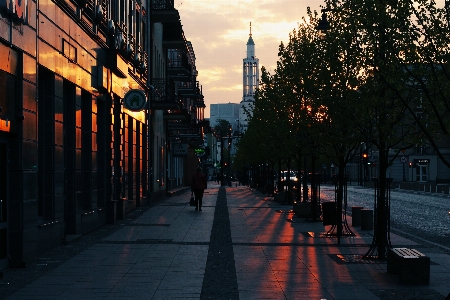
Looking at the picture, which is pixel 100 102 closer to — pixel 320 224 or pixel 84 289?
pixel 320 224

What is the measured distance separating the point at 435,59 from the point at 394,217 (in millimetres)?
20793

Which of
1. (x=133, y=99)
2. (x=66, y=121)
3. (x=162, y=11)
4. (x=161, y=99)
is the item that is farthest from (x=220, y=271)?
(x=162, y=11)

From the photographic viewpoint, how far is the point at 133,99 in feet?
85.4

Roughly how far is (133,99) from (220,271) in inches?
539

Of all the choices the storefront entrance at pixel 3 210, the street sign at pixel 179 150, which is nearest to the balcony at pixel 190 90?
the street sign at pixel 179 150

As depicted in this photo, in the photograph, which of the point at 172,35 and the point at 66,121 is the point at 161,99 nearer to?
the point at 172,35

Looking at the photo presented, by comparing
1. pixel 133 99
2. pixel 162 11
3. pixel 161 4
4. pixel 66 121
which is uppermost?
pixel 161 4

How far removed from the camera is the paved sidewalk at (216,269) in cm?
1084

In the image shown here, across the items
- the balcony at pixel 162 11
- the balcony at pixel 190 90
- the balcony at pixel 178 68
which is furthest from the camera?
the balcony at pixel 190 90

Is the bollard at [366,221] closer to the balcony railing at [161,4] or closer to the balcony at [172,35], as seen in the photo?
the balcony railing at [161,4]

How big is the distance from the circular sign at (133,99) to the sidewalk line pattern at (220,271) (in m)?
6.39

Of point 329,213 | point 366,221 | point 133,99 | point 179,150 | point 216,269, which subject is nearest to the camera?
point 216,269

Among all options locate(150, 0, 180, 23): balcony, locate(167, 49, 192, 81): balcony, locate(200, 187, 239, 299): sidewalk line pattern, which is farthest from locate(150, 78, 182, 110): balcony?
locate(200, 187, 239, 299): sidewalk line pattern

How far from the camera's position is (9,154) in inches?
526
